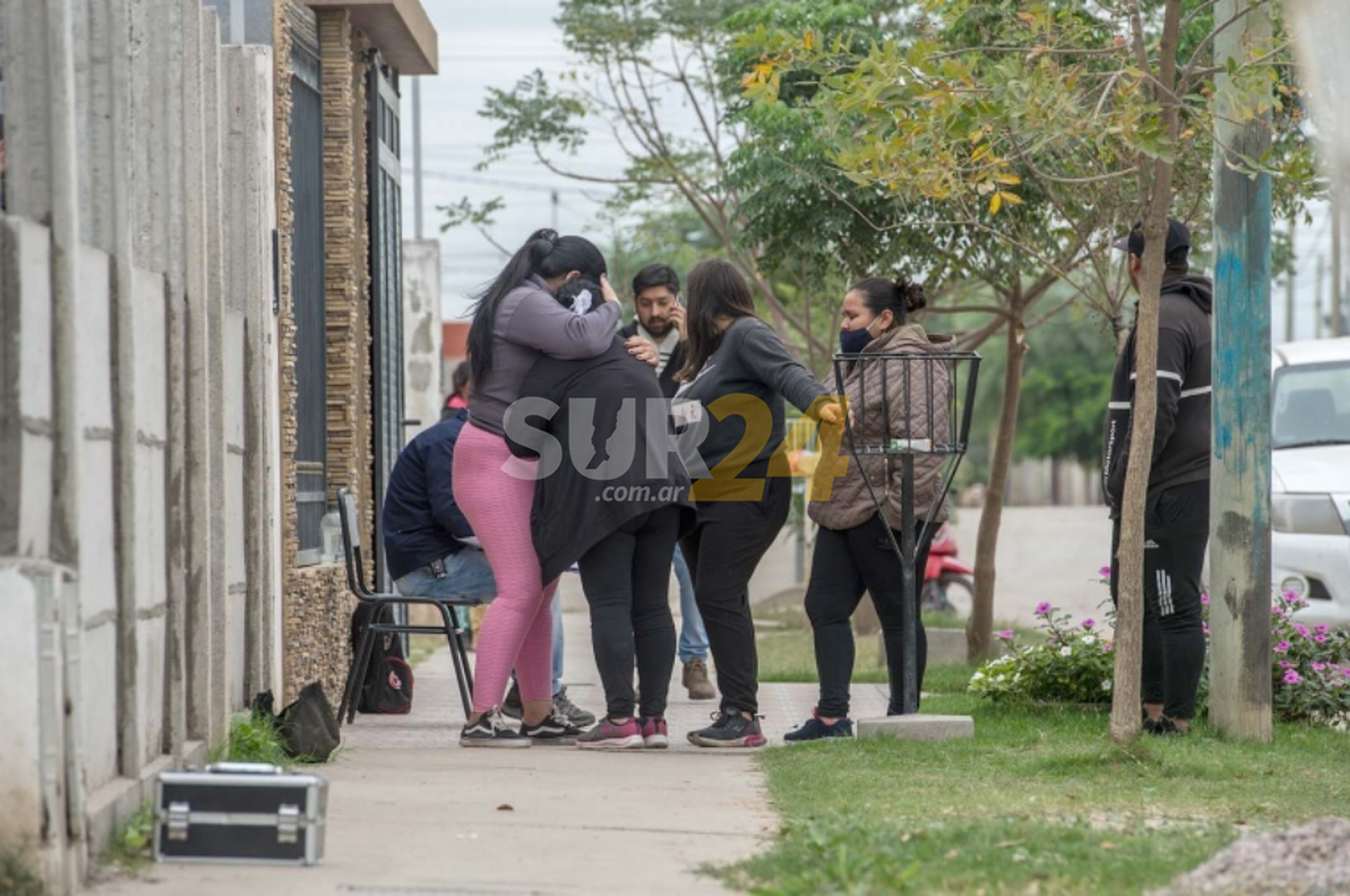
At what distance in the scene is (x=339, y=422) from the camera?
33.5 ft

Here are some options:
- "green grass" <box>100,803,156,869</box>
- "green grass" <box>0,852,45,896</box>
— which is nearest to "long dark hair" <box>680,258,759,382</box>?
"green grass" <box>100,803,156,869</box>

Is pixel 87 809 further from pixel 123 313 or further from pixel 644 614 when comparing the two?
pixel 644 614

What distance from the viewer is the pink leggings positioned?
767 cm

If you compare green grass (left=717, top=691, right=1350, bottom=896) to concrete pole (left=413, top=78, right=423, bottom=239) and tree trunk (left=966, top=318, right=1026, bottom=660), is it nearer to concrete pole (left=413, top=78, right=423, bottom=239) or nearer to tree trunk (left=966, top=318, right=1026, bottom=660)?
tree trunk (left=966, top=318, right=1026, bottom=660)

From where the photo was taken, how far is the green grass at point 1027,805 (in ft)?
15.9

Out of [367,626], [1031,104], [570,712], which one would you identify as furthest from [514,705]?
[1031,104]

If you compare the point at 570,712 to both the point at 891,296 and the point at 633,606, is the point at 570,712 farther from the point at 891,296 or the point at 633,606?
the point at 891,296

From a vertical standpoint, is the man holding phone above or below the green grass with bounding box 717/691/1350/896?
above

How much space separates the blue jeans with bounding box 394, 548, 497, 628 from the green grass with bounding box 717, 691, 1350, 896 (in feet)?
5.41

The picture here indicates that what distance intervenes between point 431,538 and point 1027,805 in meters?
3.39

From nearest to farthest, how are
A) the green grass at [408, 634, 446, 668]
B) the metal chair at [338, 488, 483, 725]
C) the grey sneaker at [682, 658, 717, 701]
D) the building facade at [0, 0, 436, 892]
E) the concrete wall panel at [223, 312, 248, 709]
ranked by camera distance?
the building facade at [0, 0, 436, 892], the concrete wall panel at [223, 312, 248, 709], the metal chair at [338, 488, 483, 725], the grey sneaker at [682, 658, 717, 701], the green grass at [408, 634, 446, 668]

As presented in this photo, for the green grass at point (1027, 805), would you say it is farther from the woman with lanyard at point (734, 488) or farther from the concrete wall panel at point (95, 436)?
the concrete wall panel at point (95, 436)

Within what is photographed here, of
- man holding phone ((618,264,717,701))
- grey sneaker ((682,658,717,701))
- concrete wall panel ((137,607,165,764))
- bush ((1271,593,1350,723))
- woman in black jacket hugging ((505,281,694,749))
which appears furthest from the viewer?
grey sneaker ((682,658,717,701))

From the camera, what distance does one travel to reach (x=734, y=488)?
800cm
